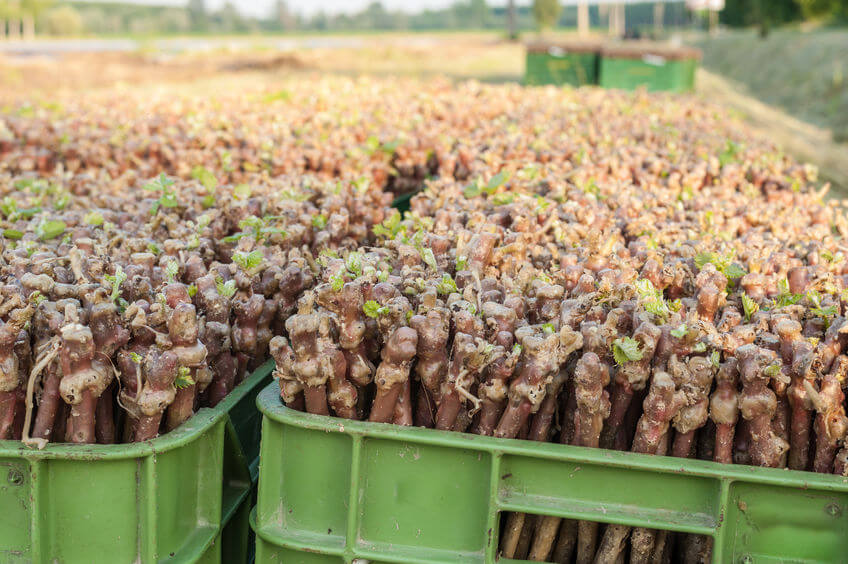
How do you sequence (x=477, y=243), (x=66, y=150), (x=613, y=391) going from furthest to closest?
(x=66, y=150) < (x=477, y=243) < (x=613, y=391)

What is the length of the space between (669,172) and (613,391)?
2.41m

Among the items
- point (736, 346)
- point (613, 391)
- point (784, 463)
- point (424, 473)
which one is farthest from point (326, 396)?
point (784, 463)

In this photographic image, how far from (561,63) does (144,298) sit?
11627 millimetres

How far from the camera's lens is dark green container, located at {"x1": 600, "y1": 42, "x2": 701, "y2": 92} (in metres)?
11.8

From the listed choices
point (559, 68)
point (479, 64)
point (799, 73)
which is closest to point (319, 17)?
point (479, 64)

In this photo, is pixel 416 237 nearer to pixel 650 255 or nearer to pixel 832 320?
pixel 650 255

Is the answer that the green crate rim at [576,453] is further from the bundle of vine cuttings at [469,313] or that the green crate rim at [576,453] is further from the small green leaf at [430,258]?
the small green leaf at [430,258]

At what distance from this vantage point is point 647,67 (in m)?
11.9

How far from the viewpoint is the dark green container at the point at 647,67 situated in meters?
11.8

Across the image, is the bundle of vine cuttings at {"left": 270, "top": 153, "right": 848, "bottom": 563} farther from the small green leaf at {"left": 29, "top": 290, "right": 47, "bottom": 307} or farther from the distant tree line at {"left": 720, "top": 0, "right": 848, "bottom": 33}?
the distant tree line at {"left": 720, "top": 0, "right": 848, "bottom": 33}

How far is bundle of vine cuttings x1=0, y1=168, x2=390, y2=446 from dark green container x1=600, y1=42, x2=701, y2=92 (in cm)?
945

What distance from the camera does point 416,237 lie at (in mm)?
2742

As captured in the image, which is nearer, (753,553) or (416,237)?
(753,553)

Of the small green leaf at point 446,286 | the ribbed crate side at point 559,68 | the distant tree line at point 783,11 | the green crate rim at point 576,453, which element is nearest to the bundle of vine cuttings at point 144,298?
the green crate rim at point 576,453
